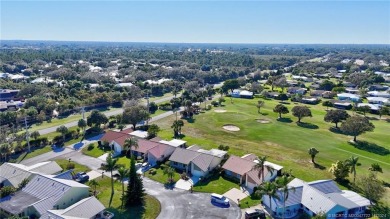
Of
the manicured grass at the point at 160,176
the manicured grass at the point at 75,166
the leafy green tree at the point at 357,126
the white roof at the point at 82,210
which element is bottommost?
the manicured grass at the point at 75,166

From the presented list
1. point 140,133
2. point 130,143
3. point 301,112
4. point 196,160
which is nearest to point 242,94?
point 301,112

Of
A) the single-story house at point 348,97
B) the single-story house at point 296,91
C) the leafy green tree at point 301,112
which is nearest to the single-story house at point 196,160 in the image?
the leafy green tree at point 301,112

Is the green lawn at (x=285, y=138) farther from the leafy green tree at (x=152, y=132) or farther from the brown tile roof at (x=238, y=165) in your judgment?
the brown tile roof at (x=238, y=165)

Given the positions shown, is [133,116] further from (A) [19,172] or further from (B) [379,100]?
(B) [379,100]

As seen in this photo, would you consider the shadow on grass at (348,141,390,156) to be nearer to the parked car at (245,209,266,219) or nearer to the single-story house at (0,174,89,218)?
the parked car at (245,209,266,219)

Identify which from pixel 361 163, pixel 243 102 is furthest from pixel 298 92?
pixel 361 163

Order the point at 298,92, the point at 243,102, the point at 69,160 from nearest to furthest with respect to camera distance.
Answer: the point at 69,160 → the point at 243,102 → the point at 298,92

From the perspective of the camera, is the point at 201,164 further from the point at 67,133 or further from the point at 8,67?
the point at 8,67
